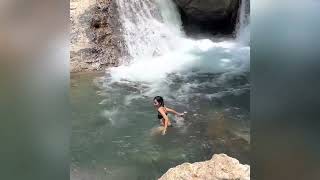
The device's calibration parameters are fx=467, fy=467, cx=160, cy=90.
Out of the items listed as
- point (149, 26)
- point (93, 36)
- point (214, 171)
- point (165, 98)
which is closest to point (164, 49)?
point (149, 26)

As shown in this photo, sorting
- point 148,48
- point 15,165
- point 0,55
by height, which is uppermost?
point 0,55

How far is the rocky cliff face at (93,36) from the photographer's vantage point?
5.02 metres

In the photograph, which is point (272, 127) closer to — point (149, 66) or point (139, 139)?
point (139, 139)

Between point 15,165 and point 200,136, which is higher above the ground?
point 15,165

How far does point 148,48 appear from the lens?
543cm

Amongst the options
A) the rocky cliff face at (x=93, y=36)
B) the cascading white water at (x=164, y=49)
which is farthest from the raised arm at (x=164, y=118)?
the rocky cliff face at (x=93, y=36)

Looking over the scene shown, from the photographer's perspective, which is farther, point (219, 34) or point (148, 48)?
point (219, 34)

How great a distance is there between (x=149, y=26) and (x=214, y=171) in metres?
3.47

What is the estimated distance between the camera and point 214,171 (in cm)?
234

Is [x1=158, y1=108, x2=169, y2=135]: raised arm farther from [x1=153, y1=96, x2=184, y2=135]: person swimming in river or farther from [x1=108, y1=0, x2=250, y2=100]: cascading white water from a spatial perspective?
[x1=108, y1=0, x2=250, y2=100]: cascading white water

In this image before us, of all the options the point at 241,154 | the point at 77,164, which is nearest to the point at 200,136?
the point at 241,154

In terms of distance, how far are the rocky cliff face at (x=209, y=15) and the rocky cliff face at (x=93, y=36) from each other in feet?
3.54

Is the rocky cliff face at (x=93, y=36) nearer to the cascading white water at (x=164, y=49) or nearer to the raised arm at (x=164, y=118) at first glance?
the cascading white water at (x=164, y=49)

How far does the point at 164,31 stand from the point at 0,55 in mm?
5163
